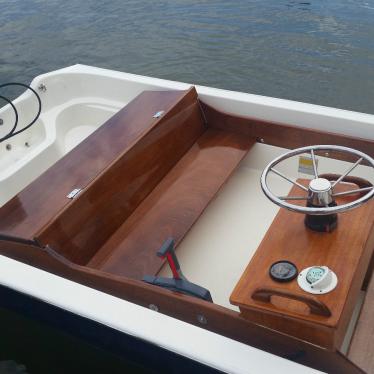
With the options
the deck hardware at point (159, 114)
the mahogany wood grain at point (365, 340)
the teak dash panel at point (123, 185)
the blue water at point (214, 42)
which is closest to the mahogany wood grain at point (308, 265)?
the mahogany wood grain at point (365, 340)

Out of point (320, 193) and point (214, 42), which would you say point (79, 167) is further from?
point (214, 42)

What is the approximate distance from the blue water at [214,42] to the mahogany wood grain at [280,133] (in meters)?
2.44

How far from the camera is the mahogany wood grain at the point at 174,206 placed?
81.6 inches

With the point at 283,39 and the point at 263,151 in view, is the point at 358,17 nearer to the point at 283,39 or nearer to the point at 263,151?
the point at 283,39

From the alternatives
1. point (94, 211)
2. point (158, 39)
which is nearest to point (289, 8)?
point (158, 39)

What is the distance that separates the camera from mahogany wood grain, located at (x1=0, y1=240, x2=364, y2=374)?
147cm

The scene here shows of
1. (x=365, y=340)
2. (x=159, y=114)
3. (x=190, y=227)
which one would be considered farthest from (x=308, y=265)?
(x=159, y=114)

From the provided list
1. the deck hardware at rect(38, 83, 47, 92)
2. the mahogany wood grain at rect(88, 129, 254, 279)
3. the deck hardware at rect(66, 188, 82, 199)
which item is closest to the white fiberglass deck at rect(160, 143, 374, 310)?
the mahogany wood grain at rect(88, 129, 254, 279)

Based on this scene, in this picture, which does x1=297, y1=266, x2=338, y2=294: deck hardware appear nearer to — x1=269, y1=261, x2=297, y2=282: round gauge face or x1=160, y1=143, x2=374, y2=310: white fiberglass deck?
x1=269, y1=261, x2=297, y2=282: round gauge face

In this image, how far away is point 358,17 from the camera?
5.94 metres

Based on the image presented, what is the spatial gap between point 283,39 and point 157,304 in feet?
15.4

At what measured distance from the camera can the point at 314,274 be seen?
1.43 m

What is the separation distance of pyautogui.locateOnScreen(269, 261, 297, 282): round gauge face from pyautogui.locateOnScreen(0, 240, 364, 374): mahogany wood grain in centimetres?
17

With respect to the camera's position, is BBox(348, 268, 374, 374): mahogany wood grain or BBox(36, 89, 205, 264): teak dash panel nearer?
BBox(348, 268, 374, 374): mahogany wood grain
